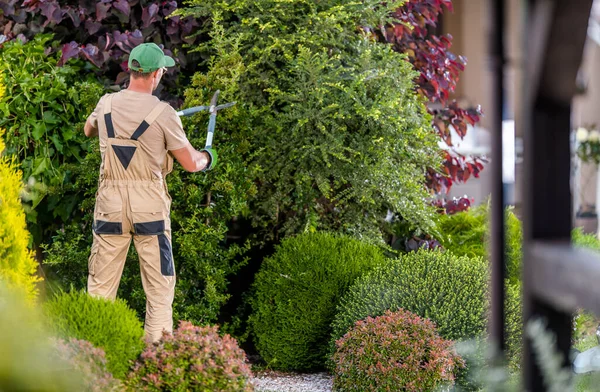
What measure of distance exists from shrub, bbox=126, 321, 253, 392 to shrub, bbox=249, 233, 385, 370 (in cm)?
209

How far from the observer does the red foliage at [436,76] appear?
7250 millimetres

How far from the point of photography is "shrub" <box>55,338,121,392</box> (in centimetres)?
325

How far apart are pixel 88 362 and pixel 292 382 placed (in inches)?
105

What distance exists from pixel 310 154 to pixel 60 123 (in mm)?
1921

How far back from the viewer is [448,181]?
290 inches

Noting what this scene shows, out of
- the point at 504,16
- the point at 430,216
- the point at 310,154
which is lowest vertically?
the point at 430,216

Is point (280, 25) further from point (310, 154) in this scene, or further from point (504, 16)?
point (504, 16)

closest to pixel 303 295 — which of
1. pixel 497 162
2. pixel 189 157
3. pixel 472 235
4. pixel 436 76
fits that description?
pixel 189 157

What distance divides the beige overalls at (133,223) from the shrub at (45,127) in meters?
1.13

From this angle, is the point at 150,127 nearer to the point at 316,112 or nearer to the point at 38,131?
the point at 38,131

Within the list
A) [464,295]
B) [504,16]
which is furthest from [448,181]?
→ [504,16]

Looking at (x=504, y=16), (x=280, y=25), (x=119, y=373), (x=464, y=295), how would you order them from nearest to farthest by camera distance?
(x=504, y=16) < (x=119, y=373) < (x=464, y=295) < (x=280, y=25)

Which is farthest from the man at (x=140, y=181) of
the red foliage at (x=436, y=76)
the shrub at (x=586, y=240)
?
the shrub at (x=586, y=240)

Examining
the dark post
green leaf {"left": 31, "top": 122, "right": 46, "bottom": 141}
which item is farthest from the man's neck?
the dark post
